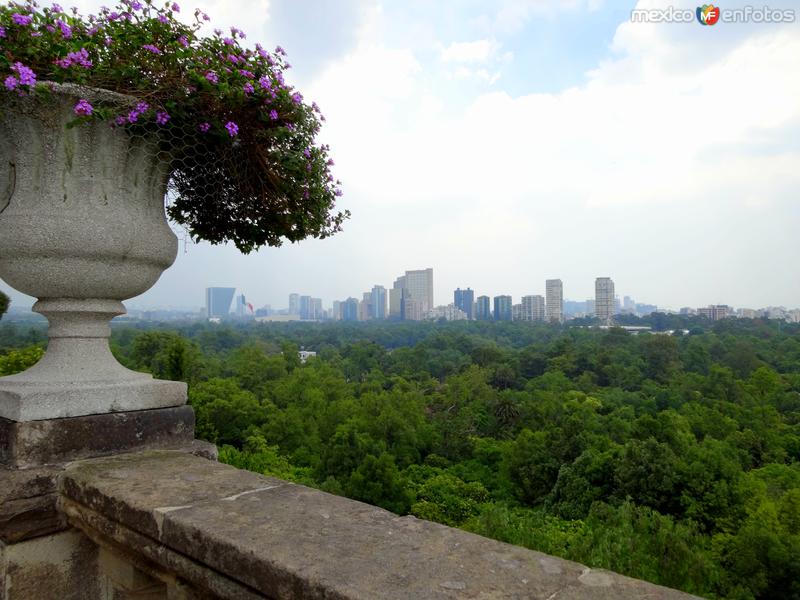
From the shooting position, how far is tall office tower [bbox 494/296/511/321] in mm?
175000

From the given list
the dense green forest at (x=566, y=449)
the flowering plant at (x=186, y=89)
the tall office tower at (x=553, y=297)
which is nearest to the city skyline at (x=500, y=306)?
the tall office tower at (x=553, y=297)

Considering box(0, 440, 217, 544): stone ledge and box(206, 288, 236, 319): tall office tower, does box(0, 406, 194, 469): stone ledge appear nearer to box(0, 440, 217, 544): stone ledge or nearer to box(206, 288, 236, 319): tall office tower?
box(0, 440, 217, 544): stone ledge

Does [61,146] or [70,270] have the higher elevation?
[61,146]

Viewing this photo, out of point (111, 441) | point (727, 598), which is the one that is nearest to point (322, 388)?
point (727, 598)

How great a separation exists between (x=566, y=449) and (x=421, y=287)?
498 ft

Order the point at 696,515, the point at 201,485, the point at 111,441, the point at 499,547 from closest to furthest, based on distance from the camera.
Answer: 1. the point at 499,547
2. the point at 201,485
3. the point at 111,441
4. the point at 696,515

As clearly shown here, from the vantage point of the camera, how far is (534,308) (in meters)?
161

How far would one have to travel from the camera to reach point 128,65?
188 cm

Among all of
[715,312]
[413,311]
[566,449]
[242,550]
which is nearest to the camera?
[242,550]

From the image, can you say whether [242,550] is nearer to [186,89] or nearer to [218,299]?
[186,89]

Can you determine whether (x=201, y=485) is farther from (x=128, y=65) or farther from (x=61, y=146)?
(x=128, y=65)

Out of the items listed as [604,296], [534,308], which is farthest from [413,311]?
[604,296]

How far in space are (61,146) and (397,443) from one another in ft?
125

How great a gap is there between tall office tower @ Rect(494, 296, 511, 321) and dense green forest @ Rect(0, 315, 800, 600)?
4322 inches
